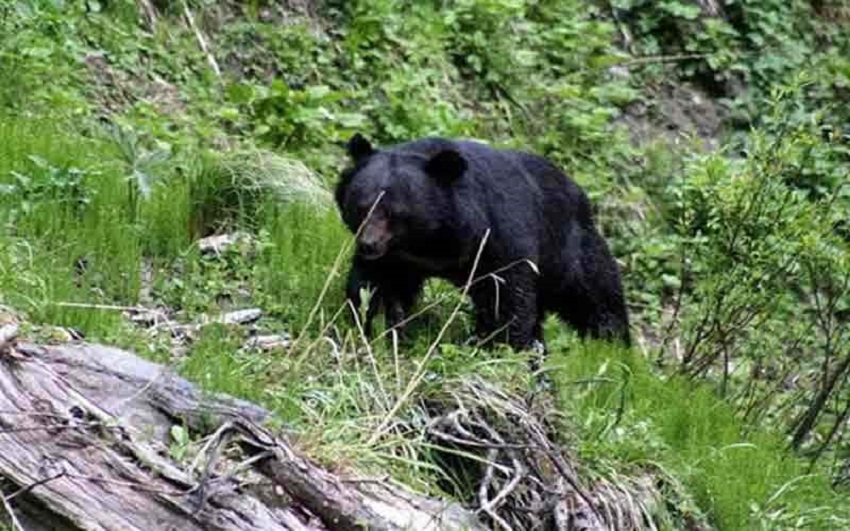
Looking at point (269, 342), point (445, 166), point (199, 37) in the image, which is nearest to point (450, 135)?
point (199, 37)

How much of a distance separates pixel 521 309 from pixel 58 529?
328cm

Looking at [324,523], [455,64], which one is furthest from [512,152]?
[455,64]

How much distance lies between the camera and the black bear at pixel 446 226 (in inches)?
296

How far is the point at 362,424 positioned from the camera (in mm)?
6016

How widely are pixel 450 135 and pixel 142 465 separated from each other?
7.32 m

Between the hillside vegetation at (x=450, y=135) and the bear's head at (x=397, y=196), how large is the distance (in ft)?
0.65

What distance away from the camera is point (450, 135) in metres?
12.3

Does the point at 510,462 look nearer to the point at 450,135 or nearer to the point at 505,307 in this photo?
the point at 505,307

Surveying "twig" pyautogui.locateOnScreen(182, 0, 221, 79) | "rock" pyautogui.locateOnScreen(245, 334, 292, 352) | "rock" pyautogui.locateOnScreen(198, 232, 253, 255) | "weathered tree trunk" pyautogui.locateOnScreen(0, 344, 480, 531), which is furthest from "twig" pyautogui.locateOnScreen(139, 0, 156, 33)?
"weathered tree trunk" pyautogui.locateOnScreen(0, 344, 480, 531)

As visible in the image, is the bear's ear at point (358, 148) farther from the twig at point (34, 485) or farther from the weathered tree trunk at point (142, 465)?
the twig at point (34, 485)

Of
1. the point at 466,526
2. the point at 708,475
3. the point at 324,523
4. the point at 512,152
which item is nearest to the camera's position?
the point at 324,523

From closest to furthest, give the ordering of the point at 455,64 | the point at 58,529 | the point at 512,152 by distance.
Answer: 1. the point at 58,529
2. the point at 512,152
3. the point at 455,64

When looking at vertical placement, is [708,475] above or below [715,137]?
above

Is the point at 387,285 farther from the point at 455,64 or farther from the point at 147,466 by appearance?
the point at 455,64
